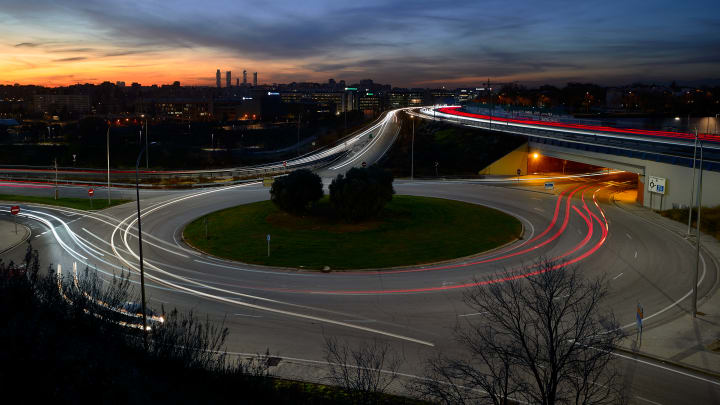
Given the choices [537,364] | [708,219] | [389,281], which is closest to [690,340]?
[537,364]

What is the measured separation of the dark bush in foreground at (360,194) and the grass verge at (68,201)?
24.0 metres

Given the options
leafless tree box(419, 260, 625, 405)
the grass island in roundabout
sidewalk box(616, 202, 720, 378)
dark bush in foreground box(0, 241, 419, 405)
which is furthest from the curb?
the grass island in roundabout

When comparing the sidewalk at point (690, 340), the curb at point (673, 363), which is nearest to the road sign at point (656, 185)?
the sidewalk at point (690, 340)

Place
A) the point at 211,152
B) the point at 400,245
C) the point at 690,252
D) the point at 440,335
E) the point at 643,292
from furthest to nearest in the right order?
the point at 211,152
the point at 400,245
the point at 690,252
the point at 643,292
the point at 440,335

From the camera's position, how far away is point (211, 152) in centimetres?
10044

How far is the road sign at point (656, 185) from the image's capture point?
41125 millimetres

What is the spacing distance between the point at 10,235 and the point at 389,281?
95.0 ft

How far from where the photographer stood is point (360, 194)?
121 feet

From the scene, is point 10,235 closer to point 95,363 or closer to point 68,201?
point 68,201

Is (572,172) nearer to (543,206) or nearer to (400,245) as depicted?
(543,206)

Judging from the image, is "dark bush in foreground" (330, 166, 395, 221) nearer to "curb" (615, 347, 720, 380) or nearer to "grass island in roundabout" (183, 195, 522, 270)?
"grass island in roundabout" (183, 195, 522, 270)

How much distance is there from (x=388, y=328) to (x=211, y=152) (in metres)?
87.1

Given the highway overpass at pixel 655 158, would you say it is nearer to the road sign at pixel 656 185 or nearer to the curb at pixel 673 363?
the road sign at pixel 656 185

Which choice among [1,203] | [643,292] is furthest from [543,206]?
[1,203]
